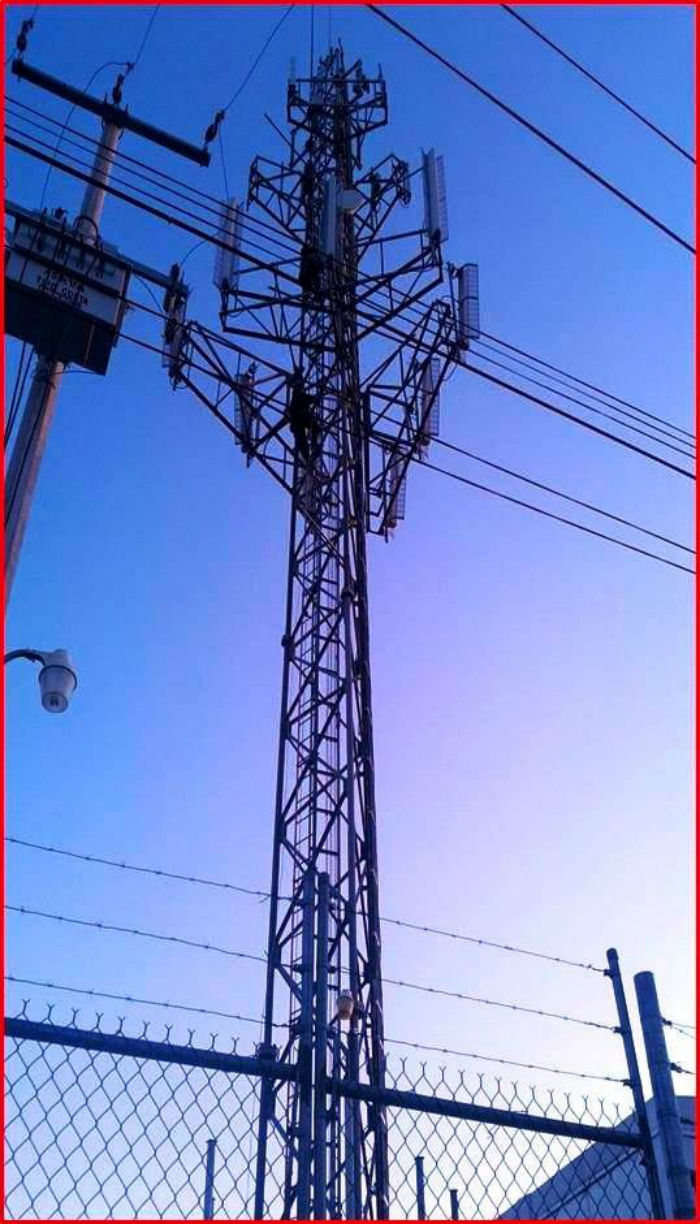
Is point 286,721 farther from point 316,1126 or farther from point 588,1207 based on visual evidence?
point 316,1126

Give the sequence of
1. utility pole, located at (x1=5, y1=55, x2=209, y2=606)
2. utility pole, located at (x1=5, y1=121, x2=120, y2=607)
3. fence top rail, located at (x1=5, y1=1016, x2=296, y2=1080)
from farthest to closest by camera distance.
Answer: utility pole, located at (x1=5, y1=55, x2=209, y2=606)
utility pole, located at (x1=5, y1=121, x2=120, y2=607)
fence top rail, located at (x1=5, y1=1016, x2=296, y2=1080)

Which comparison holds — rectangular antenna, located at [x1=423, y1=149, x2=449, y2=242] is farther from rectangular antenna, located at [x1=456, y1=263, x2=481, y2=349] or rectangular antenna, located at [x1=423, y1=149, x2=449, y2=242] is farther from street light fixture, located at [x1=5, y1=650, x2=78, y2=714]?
Answer: street light fixture, located at [x1=5, y1=650, x2=78, y2=714]

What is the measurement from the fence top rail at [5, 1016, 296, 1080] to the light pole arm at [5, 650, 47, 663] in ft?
4.73

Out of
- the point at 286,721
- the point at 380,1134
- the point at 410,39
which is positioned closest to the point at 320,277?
the point at 286,721

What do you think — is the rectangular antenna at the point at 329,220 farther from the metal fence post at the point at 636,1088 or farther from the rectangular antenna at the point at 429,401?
the metal fence post at the point at 636,1088

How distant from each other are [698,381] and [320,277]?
18.5 feet

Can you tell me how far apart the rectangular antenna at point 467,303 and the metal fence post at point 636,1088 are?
19.2ft

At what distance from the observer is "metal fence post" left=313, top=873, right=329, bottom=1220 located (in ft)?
12.7

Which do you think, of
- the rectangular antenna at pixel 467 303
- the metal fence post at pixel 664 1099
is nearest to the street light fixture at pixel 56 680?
the metal fence post at pixel 664 1099

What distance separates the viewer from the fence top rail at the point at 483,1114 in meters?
4.10

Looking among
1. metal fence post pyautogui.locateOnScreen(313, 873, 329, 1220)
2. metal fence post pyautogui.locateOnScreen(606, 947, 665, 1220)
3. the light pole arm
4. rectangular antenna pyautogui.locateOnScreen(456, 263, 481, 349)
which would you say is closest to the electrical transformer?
the light pole arm

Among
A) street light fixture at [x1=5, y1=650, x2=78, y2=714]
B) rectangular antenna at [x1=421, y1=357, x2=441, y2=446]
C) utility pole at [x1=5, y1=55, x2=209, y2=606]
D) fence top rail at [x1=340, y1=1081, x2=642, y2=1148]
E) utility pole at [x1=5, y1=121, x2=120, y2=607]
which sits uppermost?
rectangular antenna at [x1=421, y1=357, x2=441, y2=446]

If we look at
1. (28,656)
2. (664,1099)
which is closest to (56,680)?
(28,656)

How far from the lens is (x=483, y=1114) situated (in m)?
4.28
